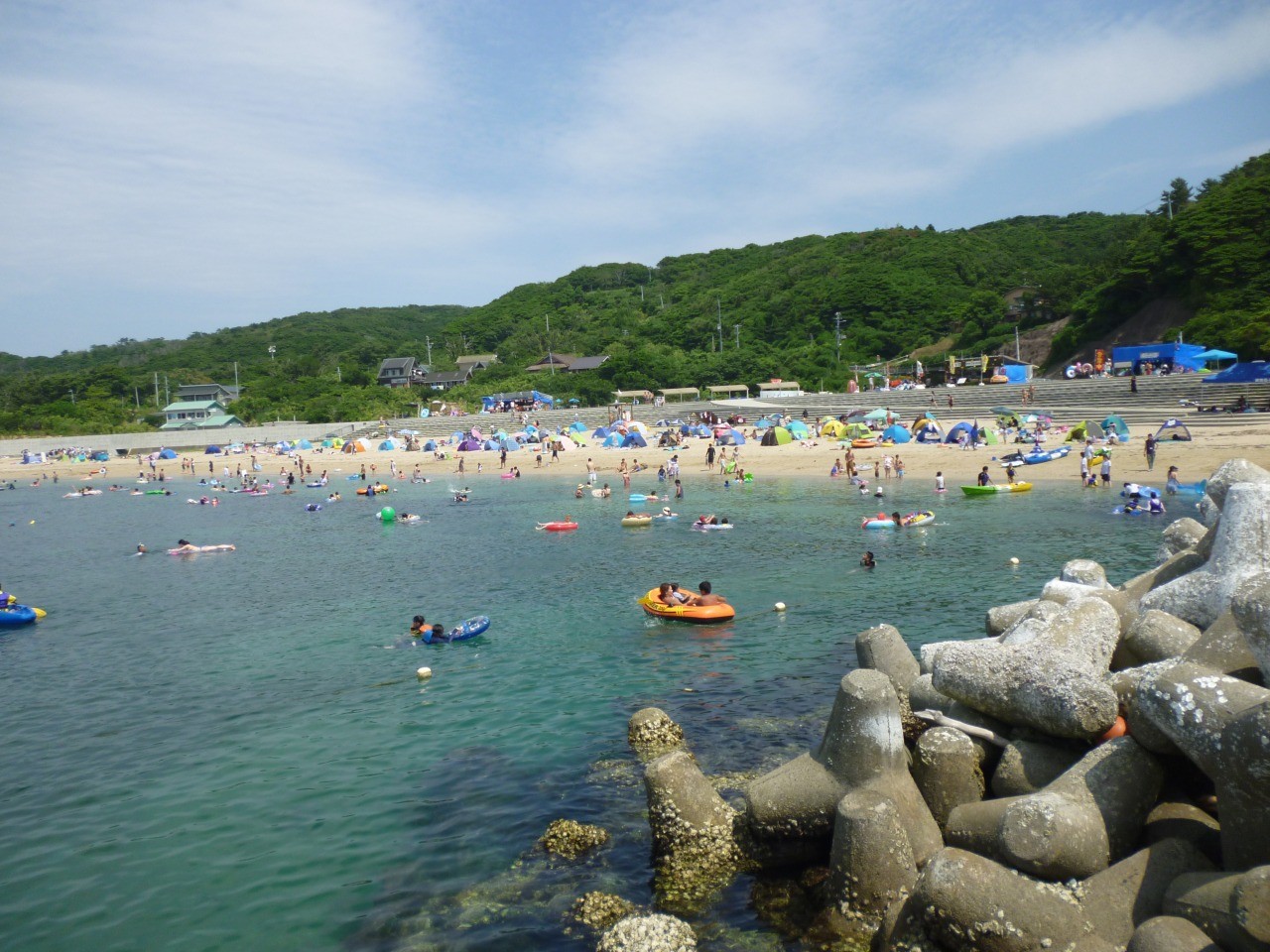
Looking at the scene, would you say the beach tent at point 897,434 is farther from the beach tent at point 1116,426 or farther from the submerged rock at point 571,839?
the submerged rock at point 571,839

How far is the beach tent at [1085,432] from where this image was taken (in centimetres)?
4875

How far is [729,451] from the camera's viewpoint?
62.9 m

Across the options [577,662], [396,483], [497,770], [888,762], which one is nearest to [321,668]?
[577,662]

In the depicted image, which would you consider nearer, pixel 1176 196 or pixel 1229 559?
pixel 1229 559

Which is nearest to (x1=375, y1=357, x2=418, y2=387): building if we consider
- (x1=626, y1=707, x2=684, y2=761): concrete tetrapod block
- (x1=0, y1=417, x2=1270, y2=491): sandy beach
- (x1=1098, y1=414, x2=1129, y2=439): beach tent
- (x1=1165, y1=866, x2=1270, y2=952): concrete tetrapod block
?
(x1=0, y1=417, x2=1270, y2=491): sandy beach

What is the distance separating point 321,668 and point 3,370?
20879 centimetres

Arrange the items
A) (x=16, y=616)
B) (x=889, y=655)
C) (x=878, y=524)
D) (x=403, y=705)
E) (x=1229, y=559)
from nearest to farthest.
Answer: (x=1229, y=559) < (x=889, y=655) < (x=403, y=705) < (x=16, y=616) < (x=878, y=524)

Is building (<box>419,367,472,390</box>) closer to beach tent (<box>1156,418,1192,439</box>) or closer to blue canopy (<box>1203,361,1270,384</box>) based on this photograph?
blue canopy (<box>1203,361,1270,384</box>)

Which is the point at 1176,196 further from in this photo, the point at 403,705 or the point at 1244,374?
the point at 403,705

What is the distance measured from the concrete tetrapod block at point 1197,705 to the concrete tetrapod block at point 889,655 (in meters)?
3.77

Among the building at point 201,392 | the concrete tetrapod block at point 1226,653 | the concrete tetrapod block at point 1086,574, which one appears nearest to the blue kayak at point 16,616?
the concrete tetrapod block at point 1086,574

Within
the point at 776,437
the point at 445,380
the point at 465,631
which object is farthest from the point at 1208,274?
the point at 445,380

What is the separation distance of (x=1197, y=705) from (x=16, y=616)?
96.6 feet

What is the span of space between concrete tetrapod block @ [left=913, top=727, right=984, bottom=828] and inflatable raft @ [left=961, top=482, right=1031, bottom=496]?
33.8 metres
